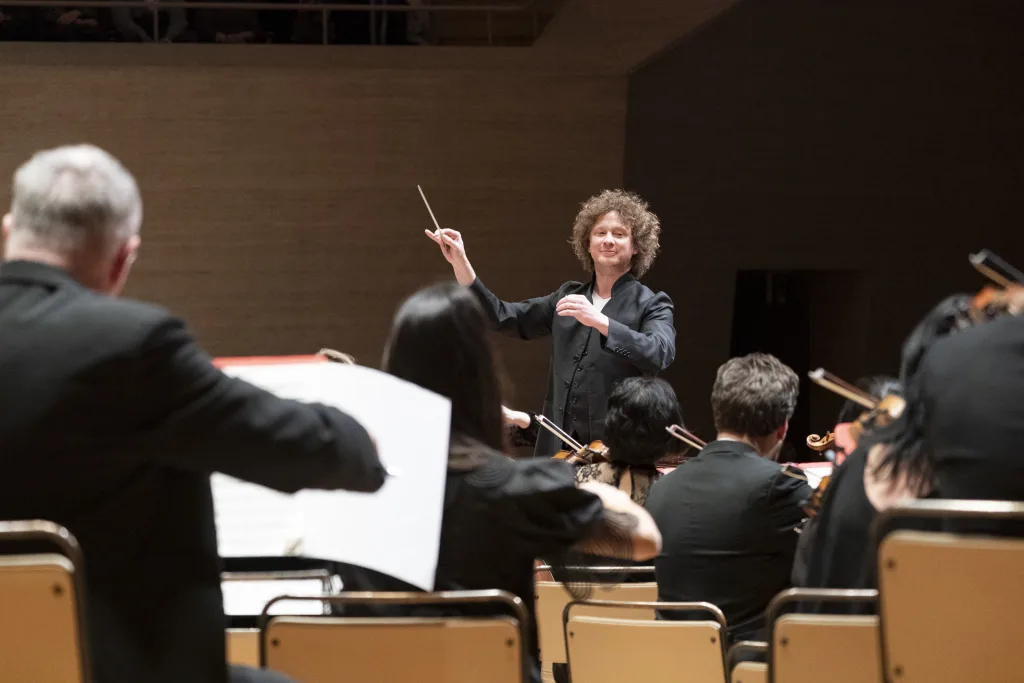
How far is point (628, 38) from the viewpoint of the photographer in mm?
6203

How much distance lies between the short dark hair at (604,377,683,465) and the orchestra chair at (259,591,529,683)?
1.23 meters

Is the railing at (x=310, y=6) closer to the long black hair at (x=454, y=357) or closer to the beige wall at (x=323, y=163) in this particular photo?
the beige wall at (x=323, y=163)

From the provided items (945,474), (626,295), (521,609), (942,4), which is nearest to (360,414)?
(521,609)

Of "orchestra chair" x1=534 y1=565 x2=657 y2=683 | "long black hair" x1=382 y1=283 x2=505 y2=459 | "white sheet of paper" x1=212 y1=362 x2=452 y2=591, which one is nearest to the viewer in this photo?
"white sheet of paper" x1=212 y1=362 x2=452 y2=591

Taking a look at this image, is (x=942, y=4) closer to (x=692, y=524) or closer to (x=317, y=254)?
(x=317, y=254)

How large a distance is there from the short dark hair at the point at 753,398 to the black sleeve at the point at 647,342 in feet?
3.65

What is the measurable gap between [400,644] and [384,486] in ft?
0.76

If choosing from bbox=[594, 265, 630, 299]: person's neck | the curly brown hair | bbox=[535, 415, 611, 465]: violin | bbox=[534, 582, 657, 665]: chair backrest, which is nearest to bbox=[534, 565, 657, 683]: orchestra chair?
bbox=[534, 582, 657, 665]: chair backrest

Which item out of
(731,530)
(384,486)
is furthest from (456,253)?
(384,486)

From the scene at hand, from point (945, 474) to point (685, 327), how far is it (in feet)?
19.6

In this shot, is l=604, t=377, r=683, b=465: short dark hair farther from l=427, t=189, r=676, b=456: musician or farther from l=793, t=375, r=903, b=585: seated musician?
l=427, t=189, r=676, b=456: musician

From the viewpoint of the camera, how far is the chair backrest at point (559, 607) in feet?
8.04

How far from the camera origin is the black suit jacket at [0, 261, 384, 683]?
1.28 meters

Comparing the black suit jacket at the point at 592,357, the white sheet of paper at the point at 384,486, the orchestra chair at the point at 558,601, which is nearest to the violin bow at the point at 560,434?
the black suit jacket at the point at 592,357
